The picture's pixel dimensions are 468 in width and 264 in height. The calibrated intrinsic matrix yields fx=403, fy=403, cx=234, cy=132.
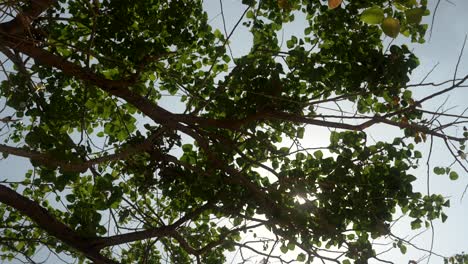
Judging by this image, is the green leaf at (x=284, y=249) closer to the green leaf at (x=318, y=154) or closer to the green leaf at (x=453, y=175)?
the green leaf at (x=318, y=154)

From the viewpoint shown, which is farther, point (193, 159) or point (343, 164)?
point (193, 159)

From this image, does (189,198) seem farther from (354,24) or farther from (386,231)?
(354,24)

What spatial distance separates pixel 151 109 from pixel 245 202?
1.26 m

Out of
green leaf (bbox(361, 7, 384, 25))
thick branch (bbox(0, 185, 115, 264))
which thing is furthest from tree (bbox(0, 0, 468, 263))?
green leaf (bbox(361, 7, 384, 25))

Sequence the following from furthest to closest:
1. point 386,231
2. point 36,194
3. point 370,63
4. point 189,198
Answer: point 36,194 < point 189,198 < point 386,231 < point 370,63

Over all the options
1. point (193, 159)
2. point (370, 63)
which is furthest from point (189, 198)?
point (370, 63)

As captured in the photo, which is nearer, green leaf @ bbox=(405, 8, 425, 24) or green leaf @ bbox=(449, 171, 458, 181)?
green leaf @ bbox=(405, 8, 425, 24)

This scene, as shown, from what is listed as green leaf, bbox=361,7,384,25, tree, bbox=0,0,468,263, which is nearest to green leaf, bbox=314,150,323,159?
tree, bbox=0,0,468,263

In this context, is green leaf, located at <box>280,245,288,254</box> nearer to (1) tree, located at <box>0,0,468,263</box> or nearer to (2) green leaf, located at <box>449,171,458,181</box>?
(1) tree, located at <box>0,0,468,263</box>

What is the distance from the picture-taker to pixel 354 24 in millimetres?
3402

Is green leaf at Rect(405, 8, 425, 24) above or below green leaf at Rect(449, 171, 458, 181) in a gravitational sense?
below

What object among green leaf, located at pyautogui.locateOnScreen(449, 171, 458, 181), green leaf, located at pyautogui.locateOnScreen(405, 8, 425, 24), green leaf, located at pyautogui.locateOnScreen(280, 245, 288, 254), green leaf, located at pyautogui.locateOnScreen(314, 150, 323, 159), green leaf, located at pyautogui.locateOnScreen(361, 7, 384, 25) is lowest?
green leaf, located at pyautogui.locateOnScreen(405, 8, 425, 24)

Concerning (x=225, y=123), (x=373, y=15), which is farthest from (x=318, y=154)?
(x=373, y=15)

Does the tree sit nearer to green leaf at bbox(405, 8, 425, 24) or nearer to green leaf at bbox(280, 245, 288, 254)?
green leaf at bbox(280, 245, 288, 254)
